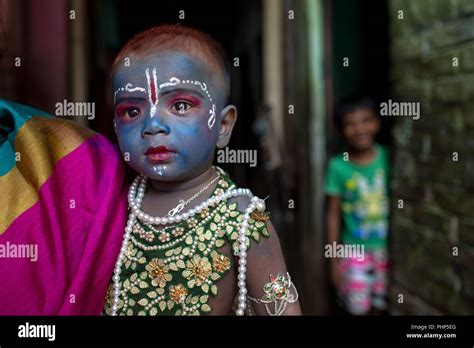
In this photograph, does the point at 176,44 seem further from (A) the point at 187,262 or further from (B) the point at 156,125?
(A) the point at 187,262

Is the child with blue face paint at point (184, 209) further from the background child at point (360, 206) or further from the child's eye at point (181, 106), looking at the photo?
the background child at point (360, 206)

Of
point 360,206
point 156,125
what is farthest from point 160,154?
point 360,206

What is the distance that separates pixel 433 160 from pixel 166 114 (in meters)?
0.99

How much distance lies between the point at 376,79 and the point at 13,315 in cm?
123

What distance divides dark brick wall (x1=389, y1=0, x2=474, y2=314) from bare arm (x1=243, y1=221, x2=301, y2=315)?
0.76 metres

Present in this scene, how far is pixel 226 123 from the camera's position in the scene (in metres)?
1.24

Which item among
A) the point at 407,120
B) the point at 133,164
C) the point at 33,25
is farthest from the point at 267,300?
the point at 407,120

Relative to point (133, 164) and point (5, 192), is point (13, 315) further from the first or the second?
point (133, 164)

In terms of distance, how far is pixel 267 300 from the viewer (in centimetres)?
118

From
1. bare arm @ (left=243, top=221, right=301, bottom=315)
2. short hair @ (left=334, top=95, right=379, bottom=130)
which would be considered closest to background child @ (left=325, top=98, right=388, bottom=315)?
short hair @ (left=334, top=95, right=379, bottom=130)

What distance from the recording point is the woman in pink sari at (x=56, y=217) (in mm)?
1162

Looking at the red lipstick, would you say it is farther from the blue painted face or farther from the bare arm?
the bare arm

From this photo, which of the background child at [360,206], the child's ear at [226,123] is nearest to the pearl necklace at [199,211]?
the child's ear at [226,123]

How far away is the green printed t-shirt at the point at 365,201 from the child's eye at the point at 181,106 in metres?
0.84
